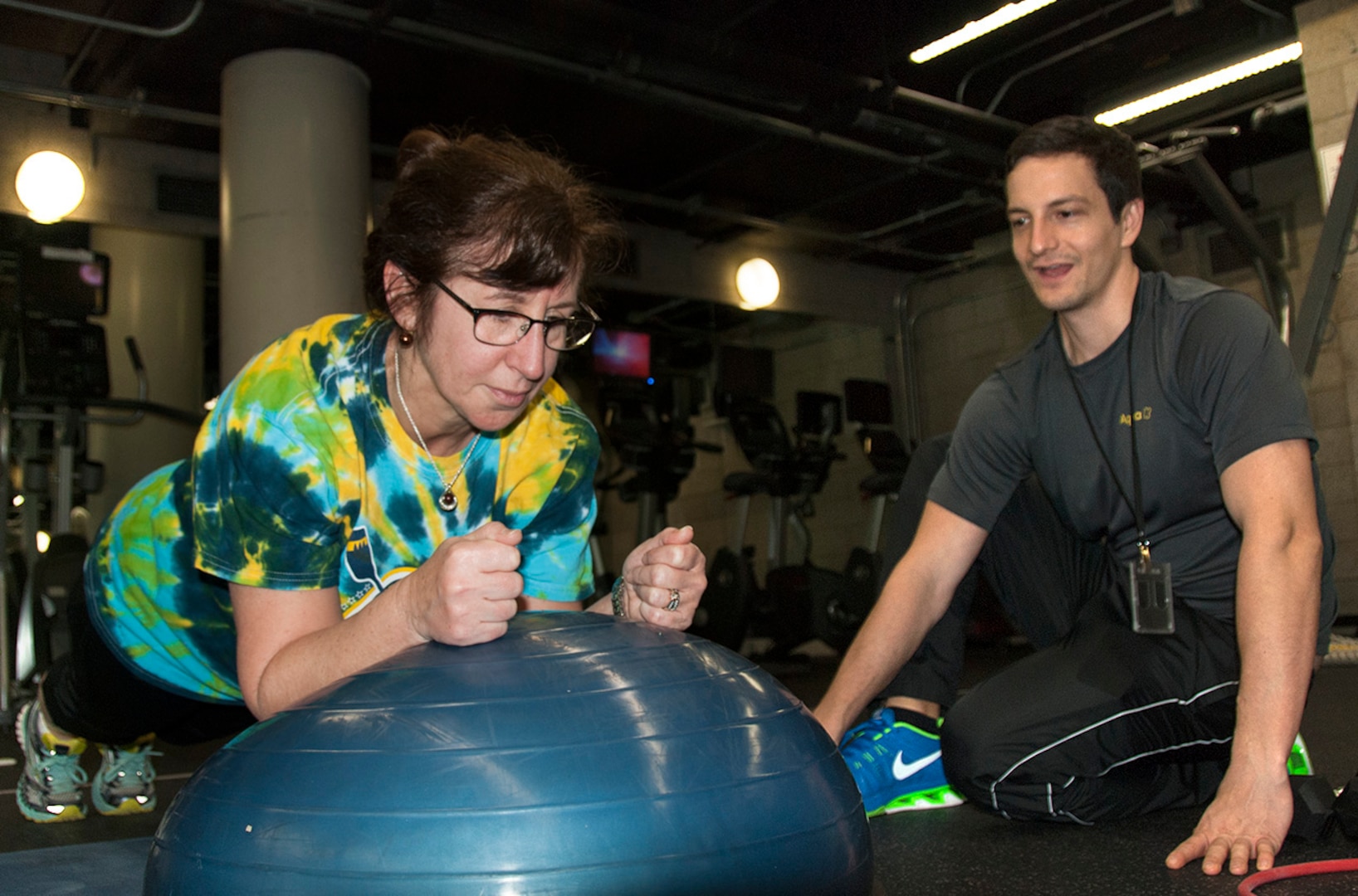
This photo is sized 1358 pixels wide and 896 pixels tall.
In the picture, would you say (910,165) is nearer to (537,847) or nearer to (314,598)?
(314,598)

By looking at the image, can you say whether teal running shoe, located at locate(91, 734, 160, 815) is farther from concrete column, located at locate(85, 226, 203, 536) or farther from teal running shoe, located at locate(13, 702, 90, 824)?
concrete column, located at locate(85, 226, 203, 536)

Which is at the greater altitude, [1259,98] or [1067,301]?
[1259,98]

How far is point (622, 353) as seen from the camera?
7.14m

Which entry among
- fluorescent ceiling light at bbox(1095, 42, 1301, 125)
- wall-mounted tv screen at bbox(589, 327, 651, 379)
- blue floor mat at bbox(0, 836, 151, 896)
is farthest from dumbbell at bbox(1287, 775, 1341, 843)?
wall-mounted tv screen at bbox(589, 327, 651, 379)

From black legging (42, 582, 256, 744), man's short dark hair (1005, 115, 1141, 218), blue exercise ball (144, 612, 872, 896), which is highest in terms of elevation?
man's short dark hair (1005, 115, 1141, 218)

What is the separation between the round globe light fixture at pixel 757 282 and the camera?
7477 mm

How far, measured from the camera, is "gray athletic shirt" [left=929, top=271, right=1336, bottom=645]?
160 cm

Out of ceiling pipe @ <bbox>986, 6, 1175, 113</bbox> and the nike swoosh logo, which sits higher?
ceiling pipe @ <bbox>986, 6, 1175, 113</bbox>

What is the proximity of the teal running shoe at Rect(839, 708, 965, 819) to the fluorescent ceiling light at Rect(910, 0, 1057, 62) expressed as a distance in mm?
4180

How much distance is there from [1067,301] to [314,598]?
136 centimetres

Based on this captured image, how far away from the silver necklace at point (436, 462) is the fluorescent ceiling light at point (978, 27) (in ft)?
14.7

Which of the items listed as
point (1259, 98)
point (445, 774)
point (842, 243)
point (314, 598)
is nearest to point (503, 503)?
point (314, 598)

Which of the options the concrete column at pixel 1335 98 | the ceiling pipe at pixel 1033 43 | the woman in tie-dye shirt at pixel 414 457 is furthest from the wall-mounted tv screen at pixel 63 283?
the concrete column at pixel 1335 98

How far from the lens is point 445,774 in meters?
0.78
